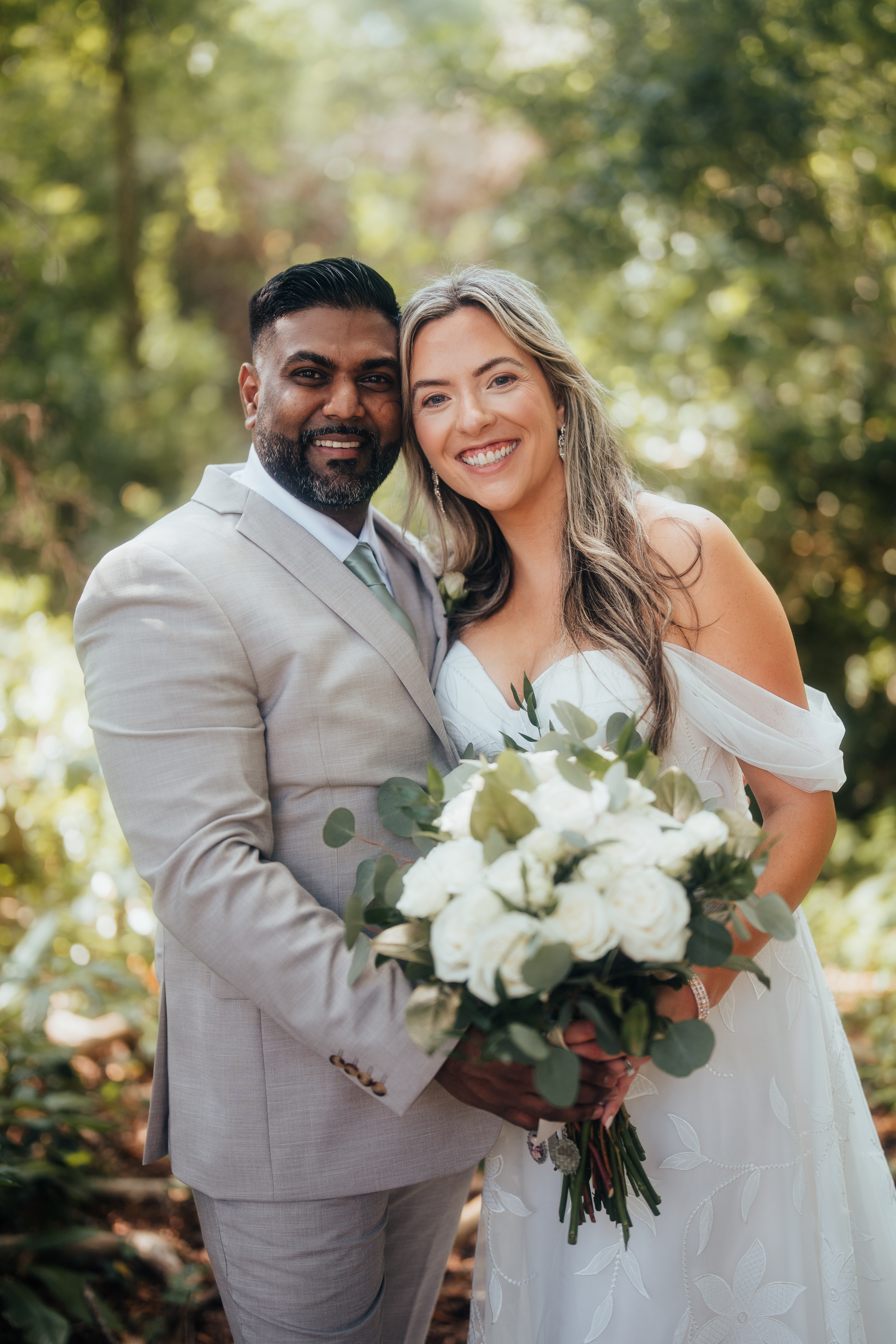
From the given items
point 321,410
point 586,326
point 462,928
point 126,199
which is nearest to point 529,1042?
point 462,928

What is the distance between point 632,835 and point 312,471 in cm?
123

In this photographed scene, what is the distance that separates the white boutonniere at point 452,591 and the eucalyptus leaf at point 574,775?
1.08 m

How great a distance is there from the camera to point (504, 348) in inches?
94.0

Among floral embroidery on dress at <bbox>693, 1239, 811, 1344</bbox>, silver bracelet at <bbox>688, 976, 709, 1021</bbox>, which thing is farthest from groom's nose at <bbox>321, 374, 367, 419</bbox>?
floral embroidery on dress at <bbox>693, 1239, 811, 1344</bbox>

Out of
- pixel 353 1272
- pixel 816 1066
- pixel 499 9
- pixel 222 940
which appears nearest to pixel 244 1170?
pixel 353 1272

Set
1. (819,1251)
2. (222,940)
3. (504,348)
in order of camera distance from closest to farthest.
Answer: (222,940), (819,1251), (504,348)

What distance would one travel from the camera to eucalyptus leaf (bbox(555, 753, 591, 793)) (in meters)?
1.46

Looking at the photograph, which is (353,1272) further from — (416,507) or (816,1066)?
(416,507)

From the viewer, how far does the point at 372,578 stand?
2.22 meters

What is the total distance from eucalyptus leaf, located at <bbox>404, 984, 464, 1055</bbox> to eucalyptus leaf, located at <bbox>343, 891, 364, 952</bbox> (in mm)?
158

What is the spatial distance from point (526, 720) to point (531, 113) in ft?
17.9

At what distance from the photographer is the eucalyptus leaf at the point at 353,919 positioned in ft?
5.17

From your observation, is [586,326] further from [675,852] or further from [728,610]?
[675,852]

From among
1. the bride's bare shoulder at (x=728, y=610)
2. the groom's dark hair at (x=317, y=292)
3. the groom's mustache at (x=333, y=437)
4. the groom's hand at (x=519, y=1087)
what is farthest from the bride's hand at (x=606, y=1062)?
the groom's dark hair at (x=317, y=292)
